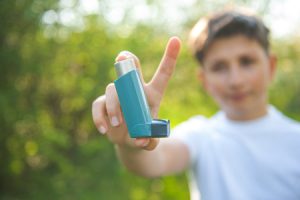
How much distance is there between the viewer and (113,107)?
4.09ft

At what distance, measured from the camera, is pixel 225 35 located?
85.4 inches

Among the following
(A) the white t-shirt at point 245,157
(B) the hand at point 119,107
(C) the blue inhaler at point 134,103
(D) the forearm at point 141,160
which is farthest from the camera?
(A) the white t-shirt at point 245,157

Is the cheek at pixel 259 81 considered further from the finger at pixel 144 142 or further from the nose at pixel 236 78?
the finger at pixel 144 142

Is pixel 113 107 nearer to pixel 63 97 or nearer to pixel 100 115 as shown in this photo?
pixel 100 115

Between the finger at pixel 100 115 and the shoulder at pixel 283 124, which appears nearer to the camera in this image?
the finger at pixel 100 115

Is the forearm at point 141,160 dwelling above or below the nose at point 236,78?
below

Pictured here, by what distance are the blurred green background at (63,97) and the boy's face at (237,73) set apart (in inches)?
34.6

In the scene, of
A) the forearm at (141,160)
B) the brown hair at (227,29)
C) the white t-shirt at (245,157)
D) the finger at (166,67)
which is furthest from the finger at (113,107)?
the brown hair at (227,29)

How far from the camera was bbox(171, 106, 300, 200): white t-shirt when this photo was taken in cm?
207

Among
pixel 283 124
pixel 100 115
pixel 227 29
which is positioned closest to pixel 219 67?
pixel 227 29

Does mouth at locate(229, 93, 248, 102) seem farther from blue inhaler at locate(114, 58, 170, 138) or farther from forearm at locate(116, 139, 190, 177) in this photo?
blue inhaler at locate(114, 58, 170, 138)

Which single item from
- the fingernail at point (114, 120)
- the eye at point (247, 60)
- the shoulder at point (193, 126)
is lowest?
the shoulder at point (193, 126)

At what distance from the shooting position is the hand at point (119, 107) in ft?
4.10

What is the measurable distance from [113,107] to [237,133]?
114 cm
